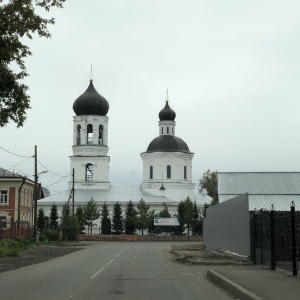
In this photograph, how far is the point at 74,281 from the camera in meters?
15.5

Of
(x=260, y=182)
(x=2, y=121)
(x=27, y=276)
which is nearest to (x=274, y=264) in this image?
(x=27, y=276)

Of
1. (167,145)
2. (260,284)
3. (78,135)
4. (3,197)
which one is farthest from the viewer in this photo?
(167,145)

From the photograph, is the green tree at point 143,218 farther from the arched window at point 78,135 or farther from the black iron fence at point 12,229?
the black iron fence at point 12,229

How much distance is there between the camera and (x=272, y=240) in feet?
58.8

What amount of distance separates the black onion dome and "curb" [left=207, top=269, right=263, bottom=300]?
266 feet

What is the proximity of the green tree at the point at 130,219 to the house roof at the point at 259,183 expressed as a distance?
36757mm

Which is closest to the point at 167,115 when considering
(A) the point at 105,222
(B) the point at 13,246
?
(A) the point at 105,222

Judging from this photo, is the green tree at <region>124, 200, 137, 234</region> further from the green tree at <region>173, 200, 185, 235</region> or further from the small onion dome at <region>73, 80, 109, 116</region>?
the small onion dome at <region>73, 80, 109, 116</region>

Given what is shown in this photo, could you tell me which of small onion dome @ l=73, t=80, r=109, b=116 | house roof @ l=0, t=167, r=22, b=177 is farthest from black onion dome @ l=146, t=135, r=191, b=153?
house roof @ l=0, t=167, r=22, b=177

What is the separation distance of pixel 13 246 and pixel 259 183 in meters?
20.4

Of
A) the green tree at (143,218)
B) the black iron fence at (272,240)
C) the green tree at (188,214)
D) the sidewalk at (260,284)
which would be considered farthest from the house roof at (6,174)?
the sidewalk at (260,284)

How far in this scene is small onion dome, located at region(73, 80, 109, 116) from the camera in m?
87.8

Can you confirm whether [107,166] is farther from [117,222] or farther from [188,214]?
[188,214]

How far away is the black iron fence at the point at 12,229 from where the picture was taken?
127 ft
